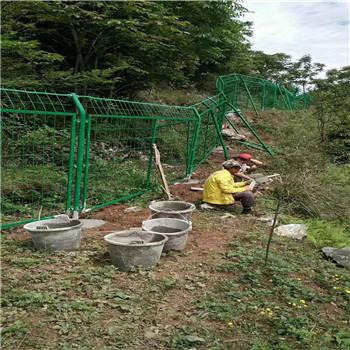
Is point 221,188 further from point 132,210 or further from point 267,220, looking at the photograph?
point 132,210

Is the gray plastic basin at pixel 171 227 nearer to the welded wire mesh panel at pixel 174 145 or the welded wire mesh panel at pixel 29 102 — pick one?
the welded wire mesh panel at pixel 29 102

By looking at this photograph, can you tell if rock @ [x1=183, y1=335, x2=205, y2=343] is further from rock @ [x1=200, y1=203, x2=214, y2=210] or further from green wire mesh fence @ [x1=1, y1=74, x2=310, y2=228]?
rock @ [x1=200, y1=203, x2=214, y2=210]

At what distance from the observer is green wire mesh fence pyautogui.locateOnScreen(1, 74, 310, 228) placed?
471 centimetres

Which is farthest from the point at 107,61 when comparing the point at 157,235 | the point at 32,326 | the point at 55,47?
the point at 32,326

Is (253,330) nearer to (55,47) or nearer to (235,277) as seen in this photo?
(235,277)

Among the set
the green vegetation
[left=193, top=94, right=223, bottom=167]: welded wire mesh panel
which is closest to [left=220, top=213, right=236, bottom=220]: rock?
the green vegetation

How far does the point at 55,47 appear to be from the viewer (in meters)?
9.52

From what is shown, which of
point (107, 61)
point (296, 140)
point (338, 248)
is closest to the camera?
point (338, 248)

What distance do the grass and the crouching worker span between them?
1.64m

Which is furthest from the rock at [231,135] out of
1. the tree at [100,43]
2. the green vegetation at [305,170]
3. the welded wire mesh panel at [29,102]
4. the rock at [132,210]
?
the rock at [132,210]

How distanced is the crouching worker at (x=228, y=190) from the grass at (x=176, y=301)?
164 cm

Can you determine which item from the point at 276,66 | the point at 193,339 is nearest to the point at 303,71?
the point at 276,66

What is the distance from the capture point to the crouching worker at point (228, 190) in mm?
5871

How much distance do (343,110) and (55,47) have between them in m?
7.75
